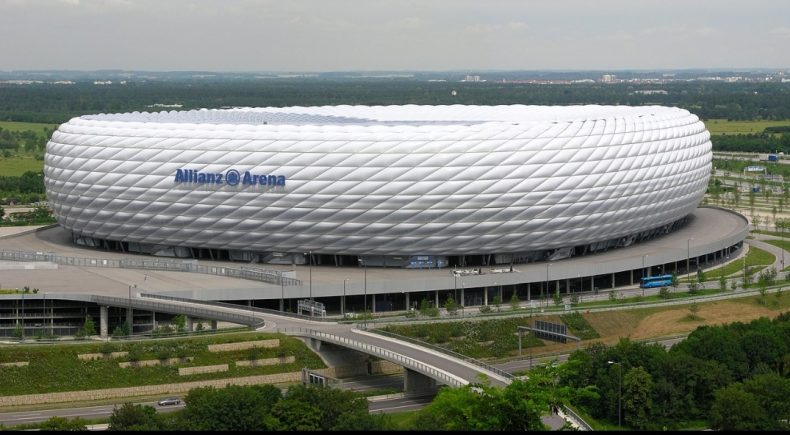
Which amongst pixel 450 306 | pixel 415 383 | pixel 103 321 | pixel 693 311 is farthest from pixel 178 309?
pixel 693 311

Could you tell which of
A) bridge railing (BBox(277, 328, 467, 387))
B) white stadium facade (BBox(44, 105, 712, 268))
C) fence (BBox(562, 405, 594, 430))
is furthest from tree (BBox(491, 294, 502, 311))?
fence (BBox(562, 405, 594, 430))

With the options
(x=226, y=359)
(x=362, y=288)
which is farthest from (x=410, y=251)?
(x=226, y=359)

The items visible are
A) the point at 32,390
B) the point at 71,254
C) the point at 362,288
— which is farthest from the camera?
the point at 71,254

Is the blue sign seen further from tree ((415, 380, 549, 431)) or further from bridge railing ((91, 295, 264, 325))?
tree ((415, 380, 549, 431))

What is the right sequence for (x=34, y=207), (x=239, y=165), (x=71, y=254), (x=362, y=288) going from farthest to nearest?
(x=34, y=207)
(x=71, y=254)
(x=239, y=165)
(x=362, y=288)

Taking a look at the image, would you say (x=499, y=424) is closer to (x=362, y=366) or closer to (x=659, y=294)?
(x=362, y=366)

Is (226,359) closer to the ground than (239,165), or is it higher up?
closer to the ground

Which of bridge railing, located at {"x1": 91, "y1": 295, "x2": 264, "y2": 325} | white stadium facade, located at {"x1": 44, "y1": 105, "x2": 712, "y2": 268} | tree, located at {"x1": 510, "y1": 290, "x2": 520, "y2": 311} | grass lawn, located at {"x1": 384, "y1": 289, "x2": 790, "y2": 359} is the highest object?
white stadium facade, located at {"x1": 44, "y1": 105, "x2": 712, "y2": 268}

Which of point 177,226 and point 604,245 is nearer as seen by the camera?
point 177,226
